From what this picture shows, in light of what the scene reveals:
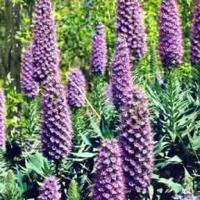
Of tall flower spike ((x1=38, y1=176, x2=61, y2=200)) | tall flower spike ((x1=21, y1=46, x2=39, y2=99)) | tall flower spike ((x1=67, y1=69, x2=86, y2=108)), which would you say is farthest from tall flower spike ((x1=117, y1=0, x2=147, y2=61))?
tall flower spike ((x1=38, y1=176, x2=61, y2=200))

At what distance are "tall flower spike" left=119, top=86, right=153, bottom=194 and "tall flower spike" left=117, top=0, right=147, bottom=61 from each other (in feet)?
4.52

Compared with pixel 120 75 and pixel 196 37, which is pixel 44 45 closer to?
pixel 120 75

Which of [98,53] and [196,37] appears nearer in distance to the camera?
[196,37]

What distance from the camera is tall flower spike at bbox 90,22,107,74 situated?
693 cm

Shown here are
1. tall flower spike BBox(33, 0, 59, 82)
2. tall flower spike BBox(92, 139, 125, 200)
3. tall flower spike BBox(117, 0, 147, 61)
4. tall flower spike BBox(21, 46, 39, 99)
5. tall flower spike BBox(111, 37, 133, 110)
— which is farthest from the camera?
tall flower spike BBox(21, 46, 39, 99)

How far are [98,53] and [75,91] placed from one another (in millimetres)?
520

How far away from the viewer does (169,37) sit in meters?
5.91

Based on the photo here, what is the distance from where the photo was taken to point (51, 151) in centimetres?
521

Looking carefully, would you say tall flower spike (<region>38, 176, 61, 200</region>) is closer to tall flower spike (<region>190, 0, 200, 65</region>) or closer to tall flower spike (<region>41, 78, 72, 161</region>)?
tall flower spike (<region>41, 78, 72, 161</region>)

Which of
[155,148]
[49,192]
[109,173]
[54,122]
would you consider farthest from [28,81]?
[109,173]

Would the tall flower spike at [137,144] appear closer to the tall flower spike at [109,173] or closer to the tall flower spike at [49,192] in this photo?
the tall flower spike at [109,173]

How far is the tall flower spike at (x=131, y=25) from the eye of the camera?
5902 millimetres

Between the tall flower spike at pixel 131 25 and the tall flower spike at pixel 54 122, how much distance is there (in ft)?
2.99

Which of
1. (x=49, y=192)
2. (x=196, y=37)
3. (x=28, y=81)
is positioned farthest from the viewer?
(x=28, y=81)
